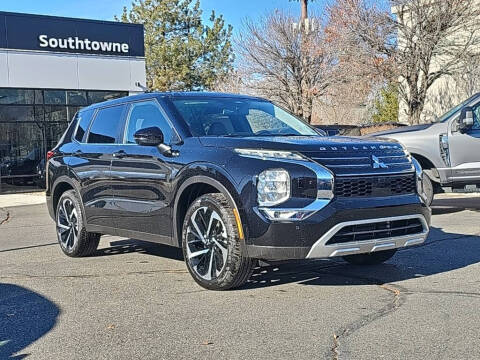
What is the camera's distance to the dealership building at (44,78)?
781 inches

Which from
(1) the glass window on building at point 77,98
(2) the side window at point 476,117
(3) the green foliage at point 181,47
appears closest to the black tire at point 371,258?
(2) the side window at point 476,117

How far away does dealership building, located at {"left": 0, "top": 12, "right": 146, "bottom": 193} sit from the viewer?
19844 mm

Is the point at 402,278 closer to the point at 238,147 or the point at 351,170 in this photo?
the point at 351,170

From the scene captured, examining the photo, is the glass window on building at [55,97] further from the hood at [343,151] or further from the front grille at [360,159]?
the front grille at [360,159]

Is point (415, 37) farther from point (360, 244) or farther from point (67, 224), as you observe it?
point (360, 244)

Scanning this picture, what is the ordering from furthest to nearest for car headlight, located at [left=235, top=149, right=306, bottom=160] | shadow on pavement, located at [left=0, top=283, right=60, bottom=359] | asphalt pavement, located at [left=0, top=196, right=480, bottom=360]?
car headlight, located at [left=235, top=149, right=306, bottom=160] → shadow on pavement, located at [left=0, top=283, right=60, bottom=359] → asphalt pavement, located at [left=0, top=196, right=480, bottom=360]

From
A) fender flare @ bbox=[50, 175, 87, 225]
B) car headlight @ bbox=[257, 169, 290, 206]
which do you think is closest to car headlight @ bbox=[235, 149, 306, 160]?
car headlight @ bbox=[257, 169, 290, 206]

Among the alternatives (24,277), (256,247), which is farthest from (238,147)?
(24,277)

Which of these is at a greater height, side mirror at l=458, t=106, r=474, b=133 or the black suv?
side mirror at l=458, t=106, r=474, b=133

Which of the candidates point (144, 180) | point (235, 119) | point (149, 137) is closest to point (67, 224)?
point (144, 180)

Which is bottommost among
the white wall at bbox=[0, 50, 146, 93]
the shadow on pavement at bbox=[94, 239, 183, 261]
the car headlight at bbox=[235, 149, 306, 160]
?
the shadow on pavement at bbox=[94, 239, 183, 261]

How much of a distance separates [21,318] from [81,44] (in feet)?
57.6

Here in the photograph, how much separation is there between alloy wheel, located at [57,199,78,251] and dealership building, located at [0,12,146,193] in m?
11.9

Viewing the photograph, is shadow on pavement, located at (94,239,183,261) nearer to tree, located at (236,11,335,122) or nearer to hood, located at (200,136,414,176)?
hood, located at (200,136,414,176)
